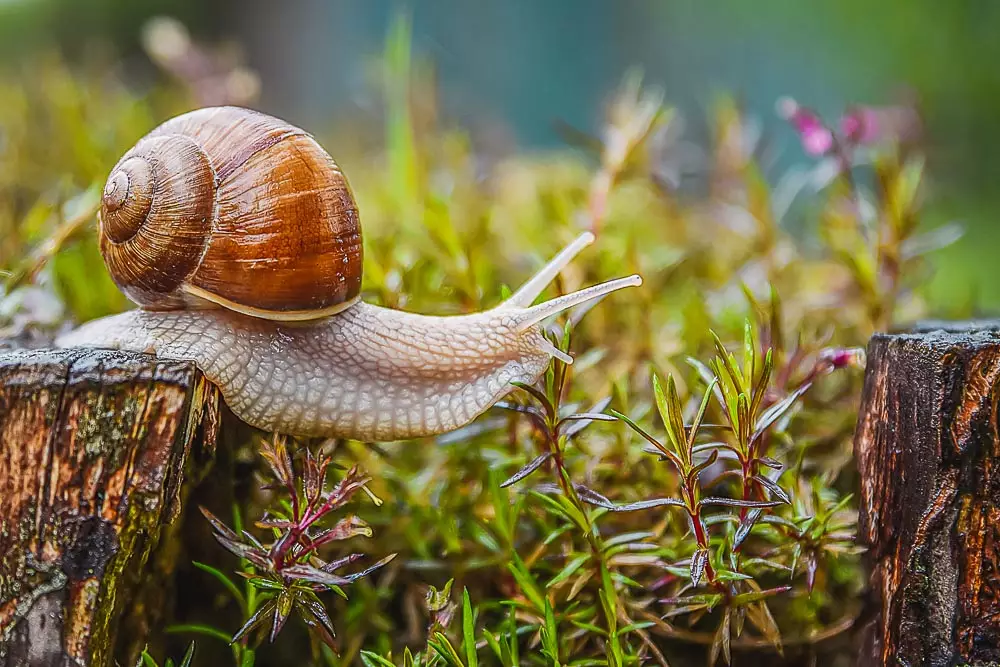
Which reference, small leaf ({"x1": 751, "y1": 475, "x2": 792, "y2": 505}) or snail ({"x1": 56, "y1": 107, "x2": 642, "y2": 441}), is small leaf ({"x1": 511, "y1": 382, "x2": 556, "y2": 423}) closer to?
snail ({"x1": 56, "y1": 107, "x2": 642, "y2": 441})

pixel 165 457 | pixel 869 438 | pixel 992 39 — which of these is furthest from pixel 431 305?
pixel 992 39

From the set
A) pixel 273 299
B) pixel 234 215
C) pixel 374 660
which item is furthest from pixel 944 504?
pixel 234 215

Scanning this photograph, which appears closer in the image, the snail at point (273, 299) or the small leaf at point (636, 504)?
the small leaf at point (636, 504)

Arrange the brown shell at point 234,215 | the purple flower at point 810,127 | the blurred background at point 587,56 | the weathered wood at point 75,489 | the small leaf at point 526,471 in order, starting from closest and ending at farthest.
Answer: the weathered wood at point 75,489 → the small leaf at point 526,471 → the brown shell at point 234,215 → the purple flower at point 810,127 → the blurred background at point 587,56

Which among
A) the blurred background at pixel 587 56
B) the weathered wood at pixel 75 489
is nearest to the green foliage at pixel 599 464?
the weathered wood at pixel 75 489

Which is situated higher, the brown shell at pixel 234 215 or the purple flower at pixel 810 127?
the purple flower at pixel 810 127

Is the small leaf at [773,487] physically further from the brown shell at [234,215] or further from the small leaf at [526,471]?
the brown shell at [234,215]

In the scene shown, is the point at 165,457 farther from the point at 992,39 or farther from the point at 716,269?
the point at 992,39

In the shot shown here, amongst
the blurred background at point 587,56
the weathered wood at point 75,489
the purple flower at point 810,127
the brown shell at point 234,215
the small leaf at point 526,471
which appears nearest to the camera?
the weathered wood at point 75,489
